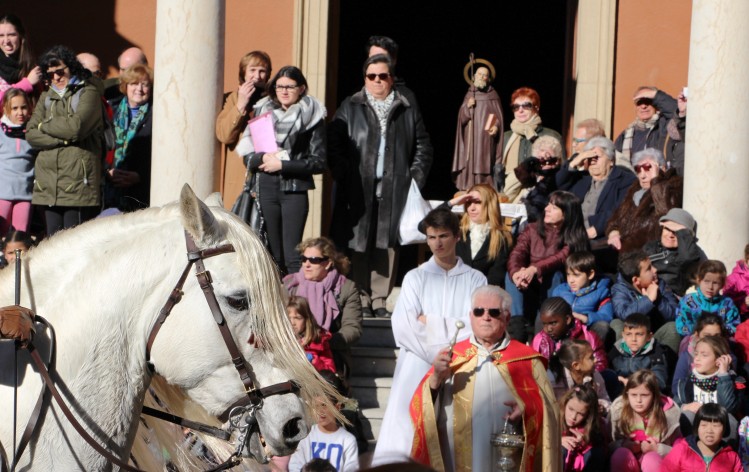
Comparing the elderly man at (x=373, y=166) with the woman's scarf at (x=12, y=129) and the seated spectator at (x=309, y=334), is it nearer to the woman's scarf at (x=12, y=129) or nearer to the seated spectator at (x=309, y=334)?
the seated spectator at (x=309, y=334)

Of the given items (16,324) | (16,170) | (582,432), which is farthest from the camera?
(16,170)

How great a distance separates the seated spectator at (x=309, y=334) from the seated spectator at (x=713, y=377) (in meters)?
2.43

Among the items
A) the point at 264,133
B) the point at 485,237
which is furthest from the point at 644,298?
the point at 264,133

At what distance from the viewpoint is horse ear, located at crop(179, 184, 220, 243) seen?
161 inches

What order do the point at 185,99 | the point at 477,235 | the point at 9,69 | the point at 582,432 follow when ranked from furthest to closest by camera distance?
the point at 9,69
the point at 185,99
the point at 477,235
the point at 582,432

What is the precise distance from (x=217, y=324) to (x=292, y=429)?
40 centimetres

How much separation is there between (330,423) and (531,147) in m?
4.34

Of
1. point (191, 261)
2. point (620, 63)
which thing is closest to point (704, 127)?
point (620, 63)

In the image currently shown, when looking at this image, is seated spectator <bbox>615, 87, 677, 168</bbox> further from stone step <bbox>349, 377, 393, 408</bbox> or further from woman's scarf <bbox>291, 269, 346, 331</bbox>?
woman's scarf <bbox>291, 269, 346, 331</bbox>

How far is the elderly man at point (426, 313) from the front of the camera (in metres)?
7.98

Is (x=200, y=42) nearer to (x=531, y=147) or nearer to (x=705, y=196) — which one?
(x=531, y=147)

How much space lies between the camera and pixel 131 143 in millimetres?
11414

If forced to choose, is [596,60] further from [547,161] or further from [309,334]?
[309,334]

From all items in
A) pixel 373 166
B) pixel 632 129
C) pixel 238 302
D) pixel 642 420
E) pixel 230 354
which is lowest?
pixel 642 420
